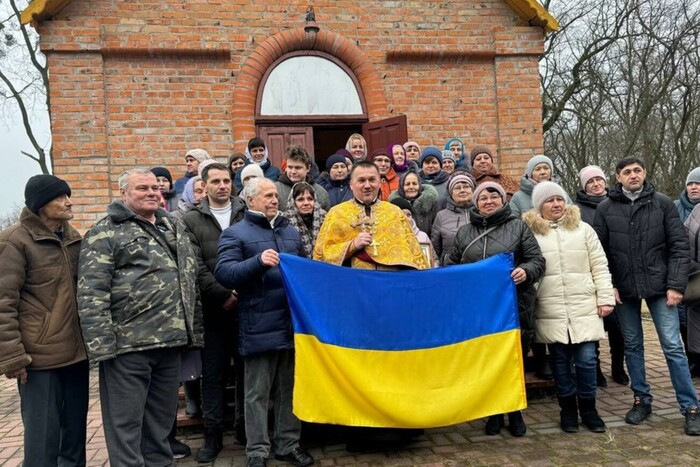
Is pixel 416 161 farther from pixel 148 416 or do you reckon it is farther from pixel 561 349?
pixel 148 416

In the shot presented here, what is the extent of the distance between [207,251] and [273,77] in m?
4.83

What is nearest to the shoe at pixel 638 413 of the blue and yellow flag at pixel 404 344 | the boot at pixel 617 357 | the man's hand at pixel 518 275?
the boot at pixel 617 357

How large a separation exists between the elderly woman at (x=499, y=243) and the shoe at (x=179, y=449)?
234 centimetres

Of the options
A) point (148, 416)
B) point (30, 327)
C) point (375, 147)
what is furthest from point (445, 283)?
point (375, 147)

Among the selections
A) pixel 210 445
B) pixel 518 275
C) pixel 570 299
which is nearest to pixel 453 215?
pixel 518 275

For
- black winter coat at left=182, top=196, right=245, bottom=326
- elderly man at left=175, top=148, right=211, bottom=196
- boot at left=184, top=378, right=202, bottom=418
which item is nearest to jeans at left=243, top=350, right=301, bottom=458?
black winter coat at left=182, top=196, right=245, bottom=326

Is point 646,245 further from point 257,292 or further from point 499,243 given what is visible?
point 257,292

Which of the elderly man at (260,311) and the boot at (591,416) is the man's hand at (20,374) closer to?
the elderly man at (260,311)

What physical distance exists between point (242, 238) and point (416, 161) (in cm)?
361

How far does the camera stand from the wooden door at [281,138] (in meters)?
8.33

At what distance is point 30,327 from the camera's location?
10.7ft

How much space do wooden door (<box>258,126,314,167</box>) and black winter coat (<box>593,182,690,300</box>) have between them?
4788 millimetres

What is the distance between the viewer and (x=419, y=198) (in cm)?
530

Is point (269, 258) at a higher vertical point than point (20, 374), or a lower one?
higher
